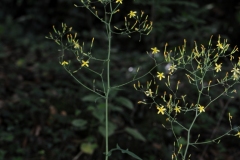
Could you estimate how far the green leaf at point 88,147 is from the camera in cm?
403

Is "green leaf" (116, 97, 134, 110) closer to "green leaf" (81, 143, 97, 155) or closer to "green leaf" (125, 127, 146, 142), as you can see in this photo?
"green leaf" (125, 127, 146, 142)

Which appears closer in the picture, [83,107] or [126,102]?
[126,102]

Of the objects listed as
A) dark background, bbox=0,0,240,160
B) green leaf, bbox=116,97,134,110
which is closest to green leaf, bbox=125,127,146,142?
dark background, bbox=0,0,240,160

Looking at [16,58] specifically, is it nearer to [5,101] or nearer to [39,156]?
[5,101]

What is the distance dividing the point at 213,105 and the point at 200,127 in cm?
37

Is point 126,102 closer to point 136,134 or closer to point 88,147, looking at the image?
point 136,134

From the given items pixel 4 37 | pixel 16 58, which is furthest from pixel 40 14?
pixel 16 58

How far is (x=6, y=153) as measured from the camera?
404 cm

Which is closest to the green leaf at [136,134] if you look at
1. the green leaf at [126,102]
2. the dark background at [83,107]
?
the dark background at [83,107]

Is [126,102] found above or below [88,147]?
above

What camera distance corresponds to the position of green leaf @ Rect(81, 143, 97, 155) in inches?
159

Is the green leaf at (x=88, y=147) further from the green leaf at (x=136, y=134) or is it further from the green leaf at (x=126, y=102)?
the green leaf at (x=126, y=102)

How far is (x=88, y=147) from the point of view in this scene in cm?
407

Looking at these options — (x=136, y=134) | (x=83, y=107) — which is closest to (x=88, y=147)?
(x=136, y=134)
